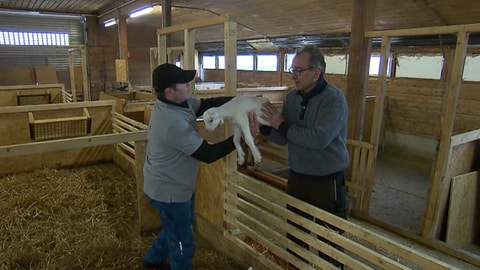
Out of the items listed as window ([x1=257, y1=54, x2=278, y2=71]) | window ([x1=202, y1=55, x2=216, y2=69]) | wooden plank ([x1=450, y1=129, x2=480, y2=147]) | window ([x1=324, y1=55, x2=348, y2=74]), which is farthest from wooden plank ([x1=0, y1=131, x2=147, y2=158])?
window ([x1=202, y1=55, x2=216, y2=69])

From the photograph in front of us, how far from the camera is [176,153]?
181cm

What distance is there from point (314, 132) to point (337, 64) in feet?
22.0

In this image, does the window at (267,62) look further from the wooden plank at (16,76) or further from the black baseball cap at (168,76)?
the black baseball cap at (168,76)

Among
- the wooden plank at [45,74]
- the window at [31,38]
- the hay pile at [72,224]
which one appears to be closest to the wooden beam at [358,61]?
the hay pile at [72,224]

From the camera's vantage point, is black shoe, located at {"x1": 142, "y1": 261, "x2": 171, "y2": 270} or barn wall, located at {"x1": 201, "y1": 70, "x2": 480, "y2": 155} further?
barn wall, located at {"x1": 201, "y1": 70, "x2": 480, "y2": 155}

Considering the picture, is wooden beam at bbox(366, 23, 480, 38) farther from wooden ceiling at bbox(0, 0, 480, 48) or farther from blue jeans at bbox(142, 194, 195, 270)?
blue jeans at bbox(142, 194, 195, 270)

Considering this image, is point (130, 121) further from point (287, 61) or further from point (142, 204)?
point (287, 61)

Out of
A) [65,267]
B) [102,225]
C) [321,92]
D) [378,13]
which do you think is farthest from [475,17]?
[65,267]

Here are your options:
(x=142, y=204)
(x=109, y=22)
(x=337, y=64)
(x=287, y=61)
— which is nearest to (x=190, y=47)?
(x=142, y=204)

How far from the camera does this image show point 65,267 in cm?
229

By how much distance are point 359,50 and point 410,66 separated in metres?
3.34

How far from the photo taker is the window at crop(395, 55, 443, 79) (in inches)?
236

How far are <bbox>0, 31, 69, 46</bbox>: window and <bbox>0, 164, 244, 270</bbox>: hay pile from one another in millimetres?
7226

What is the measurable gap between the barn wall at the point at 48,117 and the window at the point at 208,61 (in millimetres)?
7823
